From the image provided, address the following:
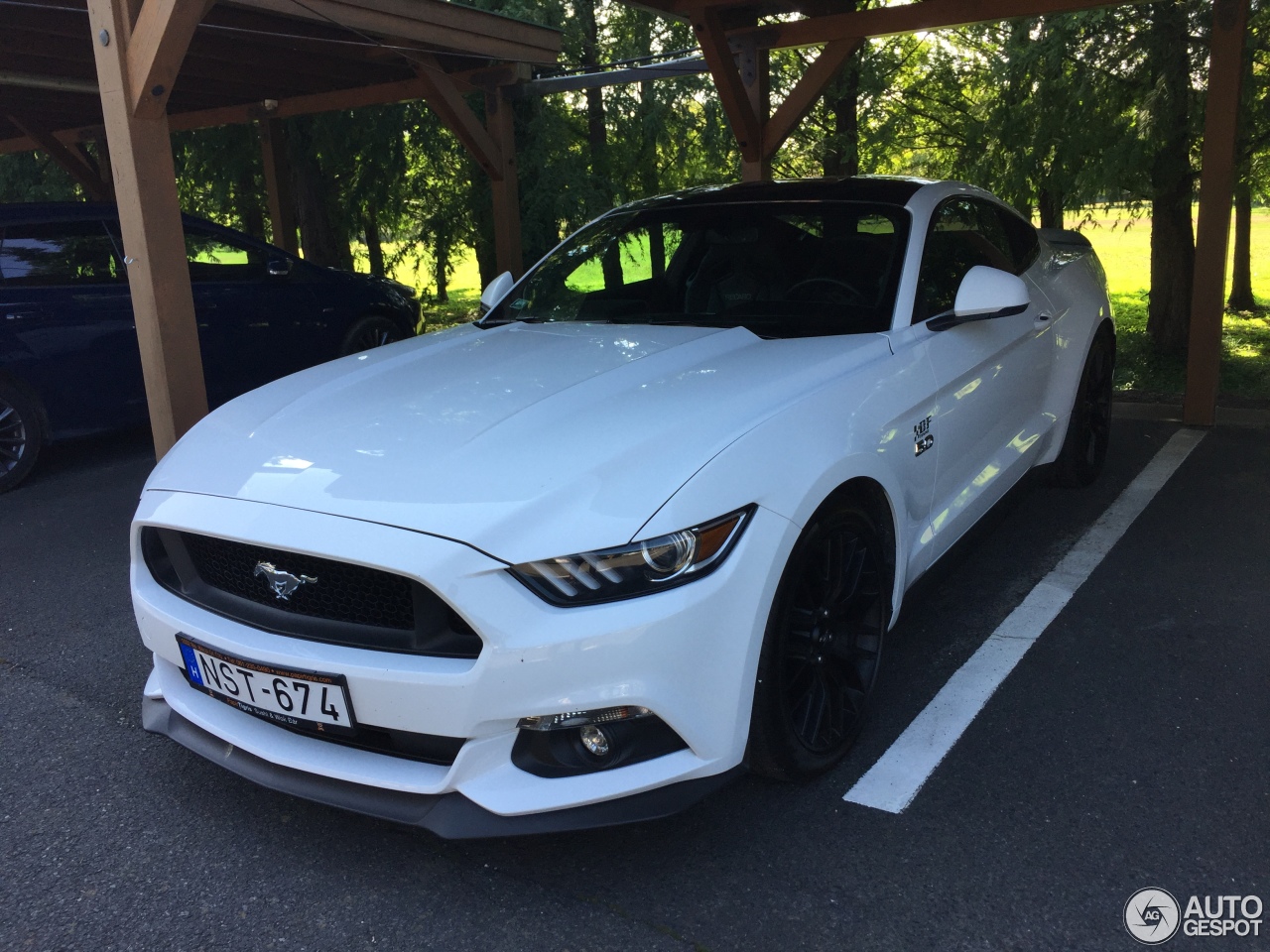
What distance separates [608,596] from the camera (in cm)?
204

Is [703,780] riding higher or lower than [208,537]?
lower

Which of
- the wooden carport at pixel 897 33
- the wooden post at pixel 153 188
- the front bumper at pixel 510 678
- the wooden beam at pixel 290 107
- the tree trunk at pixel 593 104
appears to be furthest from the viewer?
the tree trunk at pixel 593 104

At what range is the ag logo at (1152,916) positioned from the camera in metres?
2.05

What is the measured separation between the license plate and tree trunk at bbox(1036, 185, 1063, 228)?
9.44 m

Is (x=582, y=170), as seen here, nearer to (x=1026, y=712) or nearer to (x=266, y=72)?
(x=266, y=72)

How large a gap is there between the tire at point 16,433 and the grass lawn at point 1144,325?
534cm

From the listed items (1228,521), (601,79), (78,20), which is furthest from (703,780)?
(601,79)

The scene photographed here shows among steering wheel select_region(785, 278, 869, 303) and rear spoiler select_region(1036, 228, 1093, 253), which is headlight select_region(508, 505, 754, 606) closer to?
steering wheel select_region(785, 278, 869, 303)

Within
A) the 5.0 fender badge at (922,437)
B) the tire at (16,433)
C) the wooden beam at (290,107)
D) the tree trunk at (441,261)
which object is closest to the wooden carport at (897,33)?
the wooden beam at (290,107)

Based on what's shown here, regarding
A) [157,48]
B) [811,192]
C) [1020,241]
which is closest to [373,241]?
[157,48]

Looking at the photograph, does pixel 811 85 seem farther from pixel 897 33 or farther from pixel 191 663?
pixel 191 663

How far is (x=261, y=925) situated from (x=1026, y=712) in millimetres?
2117

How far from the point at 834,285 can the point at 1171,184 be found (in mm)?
6965

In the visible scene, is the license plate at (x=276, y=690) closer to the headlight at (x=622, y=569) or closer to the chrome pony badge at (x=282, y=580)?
the chrome pony badge at (x=282, y=580)
